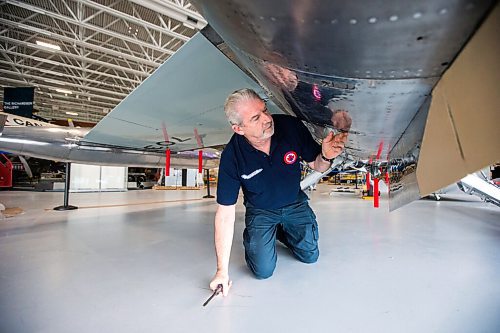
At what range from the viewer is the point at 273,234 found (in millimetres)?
1366

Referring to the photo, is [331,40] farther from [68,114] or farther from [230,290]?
[68,114]

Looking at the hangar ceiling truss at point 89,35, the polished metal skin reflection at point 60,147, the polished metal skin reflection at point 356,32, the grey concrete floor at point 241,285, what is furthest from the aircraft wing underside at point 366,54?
the hangar ceiling truss at point 89,35

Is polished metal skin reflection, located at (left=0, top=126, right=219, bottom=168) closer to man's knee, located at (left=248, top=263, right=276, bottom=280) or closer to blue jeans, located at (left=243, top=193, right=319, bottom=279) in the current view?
blue jeans, located at (left=243, top=193, right=319, bottom=279)

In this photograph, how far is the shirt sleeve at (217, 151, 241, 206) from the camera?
114 centimetres

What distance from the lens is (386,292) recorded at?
1080 mm

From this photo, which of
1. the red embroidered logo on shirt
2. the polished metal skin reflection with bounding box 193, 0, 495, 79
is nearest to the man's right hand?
the red embroidered logo on shirt

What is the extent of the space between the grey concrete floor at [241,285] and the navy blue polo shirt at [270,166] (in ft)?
1.20

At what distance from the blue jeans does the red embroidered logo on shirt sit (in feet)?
0.90

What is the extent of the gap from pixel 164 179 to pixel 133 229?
27.0ft

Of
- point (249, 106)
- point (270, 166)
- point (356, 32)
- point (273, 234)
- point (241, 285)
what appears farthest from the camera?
point (273, 234)

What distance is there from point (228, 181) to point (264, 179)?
0.19 metres

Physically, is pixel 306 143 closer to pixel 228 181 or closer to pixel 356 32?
pixel 228 181

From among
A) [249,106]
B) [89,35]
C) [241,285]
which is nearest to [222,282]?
[241,285]

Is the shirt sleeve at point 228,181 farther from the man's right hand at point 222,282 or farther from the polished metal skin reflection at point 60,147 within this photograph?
the polished metal skin reflection at point 60,147
